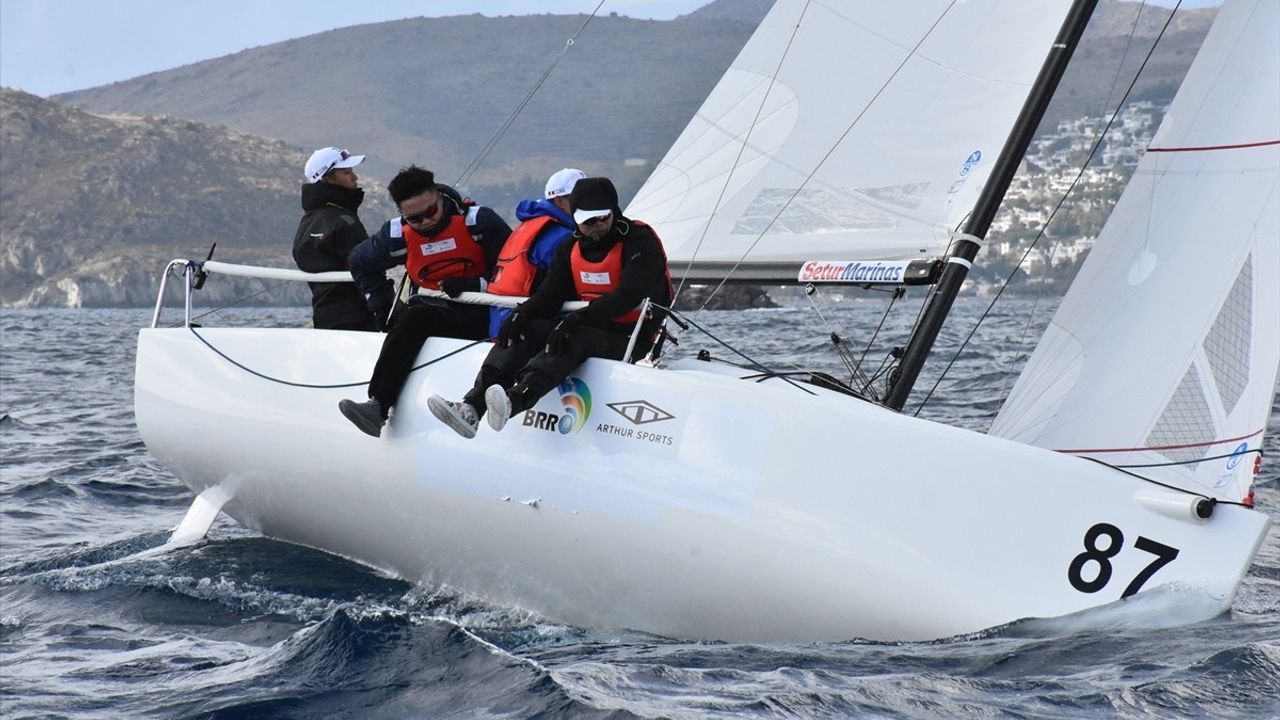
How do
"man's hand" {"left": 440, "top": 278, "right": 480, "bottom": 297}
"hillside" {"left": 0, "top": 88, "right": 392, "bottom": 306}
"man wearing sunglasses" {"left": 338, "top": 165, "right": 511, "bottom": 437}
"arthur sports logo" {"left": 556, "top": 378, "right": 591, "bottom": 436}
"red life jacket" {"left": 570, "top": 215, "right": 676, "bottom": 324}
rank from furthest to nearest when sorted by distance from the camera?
"hillside" {"left": 0, "top": 88, "right": 392, "bottom": 306}, "man's hand" {"left": 440, "top": 278, "right": 480, "bottom": 297}, "man wearing sunglasses" {"left": 338, "top": 165, "right": 511, "bottom": 437}, "red life jacket" {"left": 570, "top": 215, "right": 676, "bottom": 324}, "arthur sports logo" {"left": 556, "top": 378, "right": 591, "bottom": 436}

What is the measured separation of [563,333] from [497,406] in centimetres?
33

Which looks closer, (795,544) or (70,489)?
(795,544)

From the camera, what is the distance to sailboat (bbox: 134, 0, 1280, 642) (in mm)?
4129

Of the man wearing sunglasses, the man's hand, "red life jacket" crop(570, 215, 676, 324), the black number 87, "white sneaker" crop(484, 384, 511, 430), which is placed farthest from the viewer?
the man's hand

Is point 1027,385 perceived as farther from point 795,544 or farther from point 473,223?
point 473,223

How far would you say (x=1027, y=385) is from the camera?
513cm

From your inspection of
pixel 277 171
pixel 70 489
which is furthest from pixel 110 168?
pixel 70 489

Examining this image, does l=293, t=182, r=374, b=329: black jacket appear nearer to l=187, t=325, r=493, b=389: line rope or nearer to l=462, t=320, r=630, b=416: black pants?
l=187, t=325, r=493, b=389: line rope

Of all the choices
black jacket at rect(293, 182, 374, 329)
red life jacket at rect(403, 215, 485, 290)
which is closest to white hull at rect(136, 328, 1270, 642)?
red life jacket at rect(403, 215, 485, 290)

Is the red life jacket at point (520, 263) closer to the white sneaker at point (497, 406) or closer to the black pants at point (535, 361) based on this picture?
the black pants at point (535, 361)

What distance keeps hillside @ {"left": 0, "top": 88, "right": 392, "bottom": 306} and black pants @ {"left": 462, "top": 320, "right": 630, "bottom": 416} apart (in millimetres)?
98084

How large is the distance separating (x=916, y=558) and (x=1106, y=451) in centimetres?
100

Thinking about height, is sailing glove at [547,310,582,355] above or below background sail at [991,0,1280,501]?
below

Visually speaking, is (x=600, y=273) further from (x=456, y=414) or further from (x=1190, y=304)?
(x=1190, y=304)
